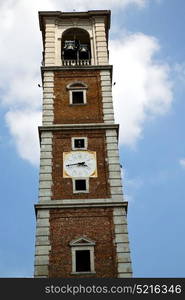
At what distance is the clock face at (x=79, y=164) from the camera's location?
29922 millimetres

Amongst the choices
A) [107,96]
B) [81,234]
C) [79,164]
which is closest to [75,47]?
[107,96]

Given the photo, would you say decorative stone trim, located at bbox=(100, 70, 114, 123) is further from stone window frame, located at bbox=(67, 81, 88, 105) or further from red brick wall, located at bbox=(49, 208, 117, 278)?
red brick wall, located at bbox=(49, 208, 117, 278)

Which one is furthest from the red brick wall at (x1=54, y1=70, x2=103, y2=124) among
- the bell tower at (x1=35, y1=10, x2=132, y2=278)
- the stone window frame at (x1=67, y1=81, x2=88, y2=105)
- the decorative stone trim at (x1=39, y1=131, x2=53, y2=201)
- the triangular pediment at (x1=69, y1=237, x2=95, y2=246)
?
the triangular pediment at (x1=69, y1=237, x2=95, y2=246)

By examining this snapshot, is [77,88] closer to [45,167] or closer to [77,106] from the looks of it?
[77,106]

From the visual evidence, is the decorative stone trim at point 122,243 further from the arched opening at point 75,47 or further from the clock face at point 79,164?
the arched opening at point 75,47

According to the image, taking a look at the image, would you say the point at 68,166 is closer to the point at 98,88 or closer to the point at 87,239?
the point at 87,239

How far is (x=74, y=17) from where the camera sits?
134ft

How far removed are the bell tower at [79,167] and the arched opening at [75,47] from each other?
2.6 inches

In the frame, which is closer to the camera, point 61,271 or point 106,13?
point 61,271

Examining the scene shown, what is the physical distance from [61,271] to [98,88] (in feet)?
42.9

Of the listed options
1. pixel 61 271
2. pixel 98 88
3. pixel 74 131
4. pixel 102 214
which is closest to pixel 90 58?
pixel 98 88

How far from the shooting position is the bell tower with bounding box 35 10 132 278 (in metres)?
26.5

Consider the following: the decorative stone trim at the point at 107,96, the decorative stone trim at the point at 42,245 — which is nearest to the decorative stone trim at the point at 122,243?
the decorative stone trim at the point at 42,245

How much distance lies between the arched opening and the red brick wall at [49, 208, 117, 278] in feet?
41.0
